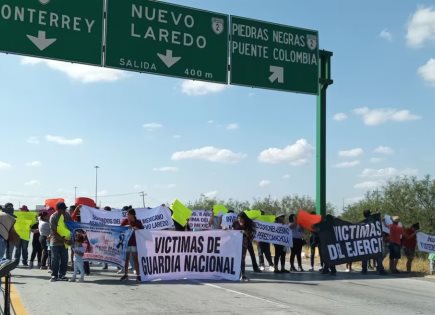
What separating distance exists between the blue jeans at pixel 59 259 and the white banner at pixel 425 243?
34.9 feet

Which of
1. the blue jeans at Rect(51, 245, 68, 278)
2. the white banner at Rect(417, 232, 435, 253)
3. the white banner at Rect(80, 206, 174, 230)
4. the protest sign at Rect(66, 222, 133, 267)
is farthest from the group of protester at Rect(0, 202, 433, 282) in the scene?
the white banner at Rect(80, 206, 174, 230)

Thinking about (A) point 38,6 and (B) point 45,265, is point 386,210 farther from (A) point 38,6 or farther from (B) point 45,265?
(A) point 38,6

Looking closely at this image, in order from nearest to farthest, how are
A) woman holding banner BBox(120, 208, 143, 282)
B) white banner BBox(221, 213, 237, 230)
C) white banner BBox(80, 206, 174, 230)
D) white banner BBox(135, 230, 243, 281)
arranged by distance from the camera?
woman holding banner BBox(120, 208, 143, 282) < white banner BBox(135, 230, 243, 281) < white banner BBox(80, 206, 174, 230) < white banner BBox(221, 213, 237, 230)

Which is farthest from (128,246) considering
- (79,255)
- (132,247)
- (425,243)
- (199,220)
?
(199,220)

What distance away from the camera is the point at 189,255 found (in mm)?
13578

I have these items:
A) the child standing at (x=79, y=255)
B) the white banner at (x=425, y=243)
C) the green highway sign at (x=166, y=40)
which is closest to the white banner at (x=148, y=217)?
the child standing at (x=79, y=255)

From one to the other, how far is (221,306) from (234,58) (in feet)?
30.1

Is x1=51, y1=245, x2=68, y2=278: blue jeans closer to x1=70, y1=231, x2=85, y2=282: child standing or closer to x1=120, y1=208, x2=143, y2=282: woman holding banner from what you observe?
x1=70, y1=231, x2=85, y2=282: child standing

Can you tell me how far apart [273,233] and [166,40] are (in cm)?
660

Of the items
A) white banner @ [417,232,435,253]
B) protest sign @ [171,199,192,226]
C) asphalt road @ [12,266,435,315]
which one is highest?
protest sign @ [171,199,192,226]

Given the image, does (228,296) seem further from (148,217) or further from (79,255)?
(148,217)

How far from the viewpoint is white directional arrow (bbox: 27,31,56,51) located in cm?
1397

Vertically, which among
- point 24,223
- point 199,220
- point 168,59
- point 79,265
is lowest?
point 79,265

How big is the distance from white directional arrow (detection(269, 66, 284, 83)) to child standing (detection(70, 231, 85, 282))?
768 cm
